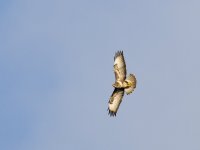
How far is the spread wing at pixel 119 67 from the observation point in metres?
47.3

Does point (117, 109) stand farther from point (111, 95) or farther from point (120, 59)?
point (120, 59)

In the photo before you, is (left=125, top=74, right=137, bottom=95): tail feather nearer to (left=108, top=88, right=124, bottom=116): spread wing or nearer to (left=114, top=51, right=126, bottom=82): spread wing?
(left=114, top=51, right=126, bottom=82): spread wing

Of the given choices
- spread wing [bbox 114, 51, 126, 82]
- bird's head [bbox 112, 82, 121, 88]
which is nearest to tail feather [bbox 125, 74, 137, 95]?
spread wing [bbox 114, 51, 126, 82]

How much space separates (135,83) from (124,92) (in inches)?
68.5

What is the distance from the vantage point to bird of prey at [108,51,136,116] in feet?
153

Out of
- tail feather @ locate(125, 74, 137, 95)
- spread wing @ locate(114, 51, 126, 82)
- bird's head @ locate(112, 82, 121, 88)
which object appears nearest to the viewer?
tail feather @ locate(125, 74, 137, 95)

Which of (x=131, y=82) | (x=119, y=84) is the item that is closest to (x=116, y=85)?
(x=119, y=84)

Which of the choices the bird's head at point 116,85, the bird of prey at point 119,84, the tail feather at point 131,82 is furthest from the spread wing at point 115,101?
the tail feather at point 131,82

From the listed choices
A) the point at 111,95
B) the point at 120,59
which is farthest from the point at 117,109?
the point at 120,59

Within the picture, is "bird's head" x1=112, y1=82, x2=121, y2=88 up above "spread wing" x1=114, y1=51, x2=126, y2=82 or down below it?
below

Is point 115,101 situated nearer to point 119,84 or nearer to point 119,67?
point 119,84

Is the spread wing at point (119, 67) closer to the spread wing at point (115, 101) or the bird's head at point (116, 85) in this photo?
the bird's head at point (116, 85)

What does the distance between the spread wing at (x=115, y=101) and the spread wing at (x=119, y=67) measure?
136 cm

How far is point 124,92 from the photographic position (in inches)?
1859
